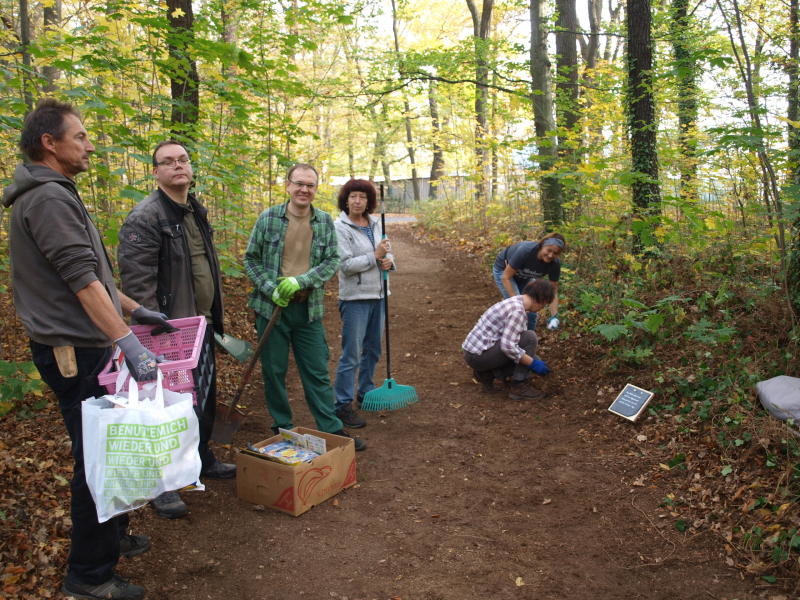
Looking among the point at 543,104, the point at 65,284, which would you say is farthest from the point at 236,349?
the point at 543,104

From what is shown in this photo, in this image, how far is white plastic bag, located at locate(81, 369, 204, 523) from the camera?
2.29m

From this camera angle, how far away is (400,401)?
209 inches

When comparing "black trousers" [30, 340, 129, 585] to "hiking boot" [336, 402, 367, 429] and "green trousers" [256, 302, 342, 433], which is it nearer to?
"green trousers" [256, 302, 342, 433]

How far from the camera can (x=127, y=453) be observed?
230 centimetres

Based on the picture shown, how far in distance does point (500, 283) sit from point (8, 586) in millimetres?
4998

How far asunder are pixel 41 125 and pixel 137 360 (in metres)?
1.04

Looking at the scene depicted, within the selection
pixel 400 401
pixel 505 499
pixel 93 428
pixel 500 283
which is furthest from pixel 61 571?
pixel 500 283

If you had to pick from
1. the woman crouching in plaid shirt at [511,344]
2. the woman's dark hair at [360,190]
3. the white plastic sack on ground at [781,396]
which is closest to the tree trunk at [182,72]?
the woman's dark hair at [360,190]

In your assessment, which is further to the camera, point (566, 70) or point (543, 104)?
point (543, 104)

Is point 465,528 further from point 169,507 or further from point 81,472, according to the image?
point 81,472

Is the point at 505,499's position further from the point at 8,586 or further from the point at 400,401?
the point at 8,586

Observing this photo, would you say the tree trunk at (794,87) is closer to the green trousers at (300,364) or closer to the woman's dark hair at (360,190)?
the woman's dark hair at (360,190)

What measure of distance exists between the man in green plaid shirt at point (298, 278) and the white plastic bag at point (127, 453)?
5.81 ft

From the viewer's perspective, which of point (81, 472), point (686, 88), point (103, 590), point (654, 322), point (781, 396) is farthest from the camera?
point (686, 88)
